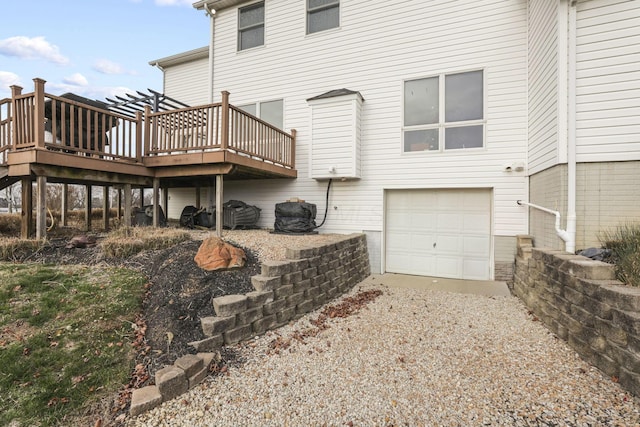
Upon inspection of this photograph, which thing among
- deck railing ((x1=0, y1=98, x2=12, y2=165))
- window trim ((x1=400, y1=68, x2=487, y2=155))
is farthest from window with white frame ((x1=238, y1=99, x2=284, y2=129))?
deck railing ((x1=0, y1=98, x2=12, y2=165))

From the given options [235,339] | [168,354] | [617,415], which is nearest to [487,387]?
[617,415]

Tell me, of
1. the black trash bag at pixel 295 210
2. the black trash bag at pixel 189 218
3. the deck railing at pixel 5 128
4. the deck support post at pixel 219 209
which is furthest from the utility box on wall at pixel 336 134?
the deck railing at pixel 5 128

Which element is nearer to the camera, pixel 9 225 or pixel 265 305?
pixel 265 305

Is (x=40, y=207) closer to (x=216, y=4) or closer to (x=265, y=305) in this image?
(x=265, y=305)

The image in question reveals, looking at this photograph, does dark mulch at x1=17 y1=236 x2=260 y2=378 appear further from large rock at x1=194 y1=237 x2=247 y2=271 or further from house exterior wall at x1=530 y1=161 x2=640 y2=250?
house exterior wall at x1=530 y1=161 x2=640 y2=250

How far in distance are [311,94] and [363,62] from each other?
4.73ft

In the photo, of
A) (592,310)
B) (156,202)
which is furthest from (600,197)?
(156,202)

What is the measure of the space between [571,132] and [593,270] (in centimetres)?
202

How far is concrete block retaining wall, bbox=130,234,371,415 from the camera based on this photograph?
2297mm

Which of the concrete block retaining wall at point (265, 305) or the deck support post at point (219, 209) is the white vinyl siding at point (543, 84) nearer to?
the concrete block retaining wall at point (265, 305)

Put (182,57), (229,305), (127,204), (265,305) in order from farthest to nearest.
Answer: (182,57)
(127,204)
(265,305)
(229,305)

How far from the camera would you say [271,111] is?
7910 millimetres

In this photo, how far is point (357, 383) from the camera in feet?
8.20

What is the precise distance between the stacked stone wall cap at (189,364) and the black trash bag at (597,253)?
4400mm
